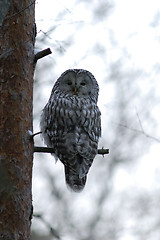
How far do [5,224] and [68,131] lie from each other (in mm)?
1767

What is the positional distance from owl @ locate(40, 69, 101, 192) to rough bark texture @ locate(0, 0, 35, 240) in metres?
1.16

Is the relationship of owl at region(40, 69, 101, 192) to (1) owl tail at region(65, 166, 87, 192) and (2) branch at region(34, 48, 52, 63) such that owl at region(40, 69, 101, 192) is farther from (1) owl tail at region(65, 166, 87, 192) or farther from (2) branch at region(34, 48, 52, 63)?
(2) branch at region(34, 48, 52, 63)

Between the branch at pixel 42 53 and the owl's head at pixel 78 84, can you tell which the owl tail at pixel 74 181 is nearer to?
the owl's head at pixel 78 84

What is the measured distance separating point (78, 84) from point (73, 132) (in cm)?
81

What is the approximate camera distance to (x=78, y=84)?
213 inches

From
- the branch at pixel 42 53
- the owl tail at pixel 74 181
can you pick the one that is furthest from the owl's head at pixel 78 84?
the branch at pixel 42 53

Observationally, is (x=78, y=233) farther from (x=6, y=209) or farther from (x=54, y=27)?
(x=6, y=209)

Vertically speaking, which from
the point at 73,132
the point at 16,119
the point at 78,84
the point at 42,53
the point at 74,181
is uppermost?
the point at 78,84

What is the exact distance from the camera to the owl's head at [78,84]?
17.6ft

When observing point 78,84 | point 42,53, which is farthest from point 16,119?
point 78,84

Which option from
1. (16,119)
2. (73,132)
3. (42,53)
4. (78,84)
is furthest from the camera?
(78,84)

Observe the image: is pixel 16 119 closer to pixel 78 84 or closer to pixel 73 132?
pixel 73 132

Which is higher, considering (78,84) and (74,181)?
(78,84)

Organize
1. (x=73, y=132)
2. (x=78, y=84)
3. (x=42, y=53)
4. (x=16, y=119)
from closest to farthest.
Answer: (x=16, y=119)
(x=42, y=53)
(x=73, y=132)
(x=78, y=84)
